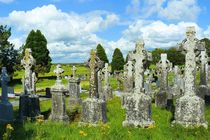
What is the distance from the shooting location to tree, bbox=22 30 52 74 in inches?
2906

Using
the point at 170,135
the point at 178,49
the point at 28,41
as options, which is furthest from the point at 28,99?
the point at 28,41

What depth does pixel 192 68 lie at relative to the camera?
13.0 meters

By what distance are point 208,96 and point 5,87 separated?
10.2 metres

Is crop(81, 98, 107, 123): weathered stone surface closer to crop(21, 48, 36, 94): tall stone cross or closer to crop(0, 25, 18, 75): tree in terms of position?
crop(21, 48, 36, 94): tall stone cross

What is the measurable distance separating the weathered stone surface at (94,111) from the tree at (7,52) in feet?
148

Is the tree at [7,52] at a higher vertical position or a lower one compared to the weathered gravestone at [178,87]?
higher

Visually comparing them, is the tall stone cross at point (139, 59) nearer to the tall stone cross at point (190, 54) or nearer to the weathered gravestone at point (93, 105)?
the tall stone cross at point (190, 54)

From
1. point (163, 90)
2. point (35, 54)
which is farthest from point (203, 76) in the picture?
point (35, 54)

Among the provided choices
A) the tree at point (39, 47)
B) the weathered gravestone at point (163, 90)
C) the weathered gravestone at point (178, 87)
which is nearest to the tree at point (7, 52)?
the tree at point (39, 47)

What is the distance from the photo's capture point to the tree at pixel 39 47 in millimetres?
73812

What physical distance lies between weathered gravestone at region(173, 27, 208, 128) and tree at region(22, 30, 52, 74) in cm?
6097

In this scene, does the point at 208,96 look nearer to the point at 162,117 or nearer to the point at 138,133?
the point at 162,117

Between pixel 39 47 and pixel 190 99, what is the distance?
64.8 m

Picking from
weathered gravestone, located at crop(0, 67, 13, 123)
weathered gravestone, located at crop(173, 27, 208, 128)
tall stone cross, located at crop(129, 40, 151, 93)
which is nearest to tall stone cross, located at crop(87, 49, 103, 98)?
tall stone cross, located at crop(129, 40, 151, 93)
